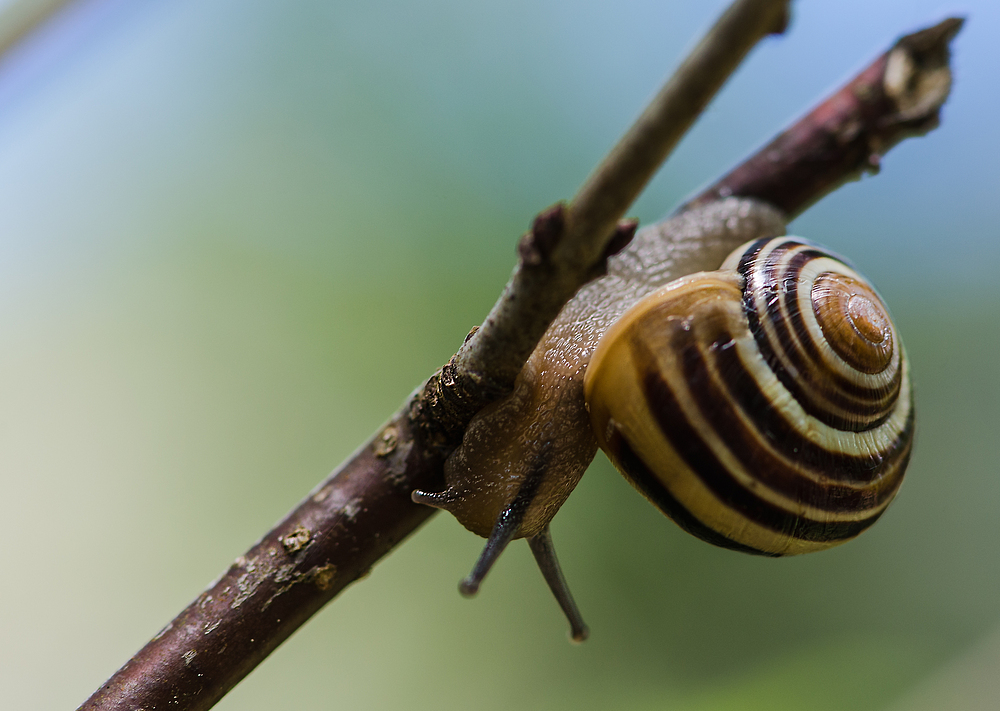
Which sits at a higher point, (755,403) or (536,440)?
(536,440)

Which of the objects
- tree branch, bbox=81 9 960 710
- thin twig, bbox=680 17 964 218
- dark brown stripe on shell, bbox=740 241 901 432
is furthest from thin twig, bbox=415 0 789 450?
thin twig, bbox=680 17 964 218

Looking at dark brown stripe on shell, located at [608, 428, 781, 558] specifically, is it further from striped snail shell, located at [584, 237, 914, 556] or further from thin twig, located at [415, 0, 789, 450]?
thin twig, located at [415, 0, 789, 450]

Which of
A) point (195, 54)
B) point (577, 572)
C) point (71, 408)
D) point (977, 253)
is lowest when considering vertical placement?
point (977, 253)

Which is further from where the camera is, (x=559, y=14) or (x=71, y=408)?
(x=559, y=14)

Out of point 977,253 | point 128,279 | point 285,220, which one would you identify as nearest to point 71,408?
point 128,279

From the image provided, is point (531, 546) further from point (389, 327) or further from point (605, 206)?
point (389, 327)

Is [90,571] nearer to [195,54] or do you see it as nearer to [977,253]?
[195,54]

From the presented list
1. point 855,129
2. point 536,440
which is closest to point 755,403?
point 536,440
